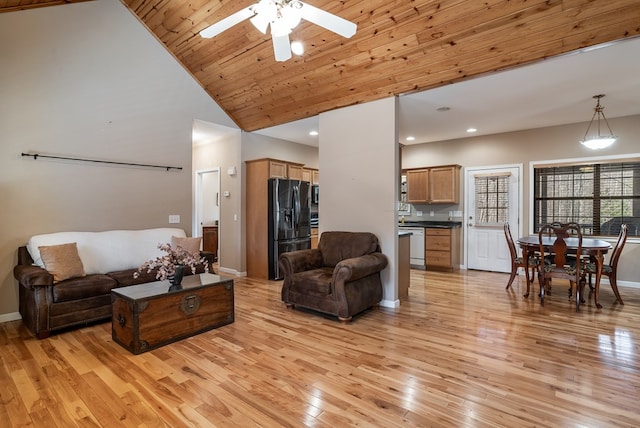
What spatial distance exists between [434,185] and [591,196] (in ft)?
8.37

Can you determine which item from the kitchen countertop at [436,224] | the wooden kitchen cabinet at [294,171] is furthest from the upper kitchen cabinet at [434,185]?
the wooden kitchen cabinet at [294,171]

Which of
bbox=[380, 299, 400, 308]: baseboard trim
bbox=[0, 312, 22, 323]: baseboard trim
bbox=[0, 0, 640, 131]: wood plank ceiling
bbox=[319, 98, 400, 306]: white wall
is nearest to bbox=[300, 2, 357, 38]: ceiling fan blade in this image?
bbox=[0, 0, 640, 131]: wood plank ceiling

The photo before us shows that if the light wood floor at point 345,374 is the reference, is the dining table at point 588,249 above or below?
above

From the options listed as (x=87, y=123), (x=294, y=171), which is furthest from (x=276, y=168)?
(x=87, y=123)

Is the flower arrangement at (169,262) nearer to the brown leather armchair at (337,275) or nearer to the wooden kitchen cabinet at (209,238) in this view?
the brown leather armchair at (337,275)

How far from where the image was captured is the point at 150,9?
4.24 meters

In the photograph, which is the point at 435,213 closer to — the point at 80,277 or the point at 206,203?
the point at 206,203

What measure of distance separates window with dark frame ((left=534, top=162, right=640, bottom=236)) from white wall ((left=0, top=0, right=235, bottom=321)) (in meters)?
6.15

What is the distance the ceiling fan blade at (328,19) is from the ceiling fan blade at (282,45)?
27 cm

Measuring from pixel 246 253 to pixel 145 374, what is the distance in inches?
141

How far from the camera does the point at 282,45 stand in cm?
266

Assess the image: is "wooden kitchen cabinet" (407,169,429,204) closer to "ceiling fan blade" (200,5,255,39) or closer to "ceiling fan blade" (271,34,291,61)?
"ceiling fan blade" (271,34,291,61)

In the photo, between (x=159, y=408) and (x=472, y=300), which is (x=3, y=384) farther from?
(x=472, y=300)

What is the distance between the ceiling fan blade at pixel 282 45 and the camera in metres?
2.59
